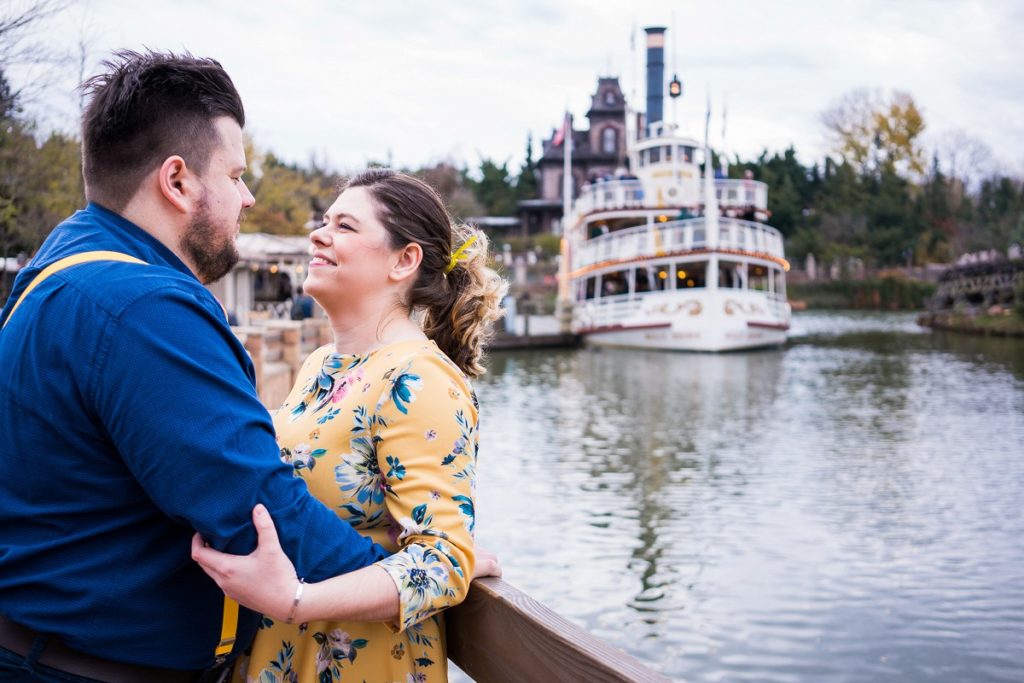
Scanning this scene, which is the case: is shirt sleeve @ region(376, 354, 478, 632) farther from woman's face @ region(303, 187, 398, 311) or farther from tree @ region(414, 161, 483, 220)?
tree @ region(414, 161, 483, 220)

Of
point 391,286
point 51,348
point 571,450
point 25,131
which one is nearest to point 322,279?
point 391,286

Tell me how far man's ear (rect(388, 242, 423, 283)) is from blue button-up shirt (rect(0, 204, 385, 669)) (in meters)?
0.46

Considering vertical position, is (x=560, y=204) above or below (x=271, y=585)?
above

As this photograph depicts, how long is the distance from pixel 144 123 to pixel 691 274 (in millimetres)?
33259

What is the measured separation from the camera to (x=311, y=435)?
5.91 feet

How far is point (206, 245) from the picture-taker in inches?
64.8

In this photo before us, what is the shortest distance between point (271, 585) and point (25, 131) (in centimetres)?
1036

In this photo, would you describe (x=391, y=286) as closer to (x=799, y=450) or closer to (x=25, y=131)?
(x=25, y=131)

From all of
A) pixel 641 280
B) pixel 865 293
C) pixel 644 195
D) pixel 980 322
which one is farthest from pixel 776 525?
pixel 865 293

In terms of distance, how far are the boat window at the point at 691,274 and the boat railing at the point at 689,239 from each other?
166cm

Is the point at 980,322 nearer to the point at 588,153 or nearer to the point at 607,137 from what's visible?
the point at 588,153

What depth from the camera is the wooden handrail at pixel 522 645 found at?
1521 millimetres

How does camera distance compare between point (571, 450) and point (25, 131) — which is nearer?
point (25, 131)

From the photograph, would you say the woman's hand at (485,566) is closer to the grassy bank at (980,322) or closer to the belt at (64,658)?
the belt at (64,658)
